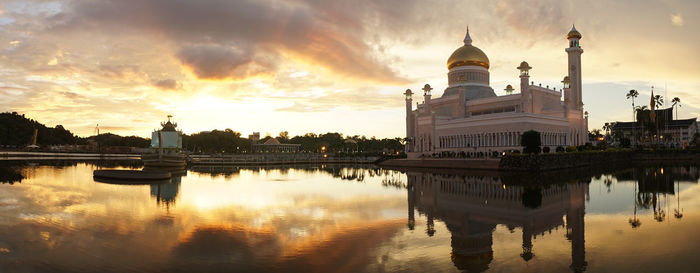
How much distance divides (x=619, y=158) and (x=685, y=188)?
40423 millimetres

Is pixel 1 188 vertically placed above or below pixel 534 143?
below

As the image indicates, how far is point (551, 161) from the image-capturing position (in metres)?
45.2

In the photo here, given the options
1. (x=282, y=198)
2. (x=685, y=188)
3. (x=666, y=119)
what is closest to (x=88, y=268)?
(x=282, y=198)

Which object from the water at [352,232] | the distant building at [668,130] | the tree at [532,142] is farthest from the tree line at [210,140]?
the water at [352,232]

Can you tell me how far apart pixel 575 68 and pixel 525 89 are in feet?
45.3

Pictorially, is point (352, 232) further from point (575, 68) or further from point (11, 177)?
point (575, 68)

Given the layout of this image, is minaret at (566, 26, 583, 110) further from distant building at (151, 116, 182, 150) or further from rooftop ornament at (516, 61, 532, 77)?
distant building at (151, 116, 182, 150)

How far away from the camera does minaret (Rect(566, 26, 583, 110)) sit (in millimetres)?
64312

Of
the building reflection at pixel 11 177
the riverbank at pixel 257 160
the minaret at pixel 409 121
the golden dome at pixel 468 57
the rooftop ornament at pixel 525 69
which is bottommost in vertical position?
the building reflection at pixel 11 177

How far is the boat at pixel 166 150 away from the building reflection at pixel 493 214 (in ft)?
105

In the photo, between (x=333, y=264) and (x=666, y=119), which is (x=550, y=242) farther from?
(x=666, y=119)

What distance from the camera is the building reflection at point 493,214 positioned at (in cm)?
1139

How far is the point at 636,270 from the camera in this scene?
31.6ft

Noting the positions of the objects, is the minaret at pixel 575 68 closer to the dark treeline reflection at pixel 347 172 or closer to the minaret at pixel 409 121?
the minaret at pixel 409 121
